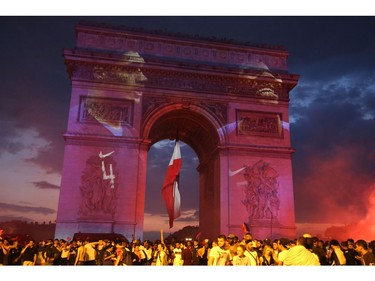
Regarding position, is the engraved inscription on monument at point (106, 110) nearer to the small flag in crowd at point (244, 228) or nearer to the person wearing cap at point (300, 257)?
the small flag in crowd at point (244, 228)

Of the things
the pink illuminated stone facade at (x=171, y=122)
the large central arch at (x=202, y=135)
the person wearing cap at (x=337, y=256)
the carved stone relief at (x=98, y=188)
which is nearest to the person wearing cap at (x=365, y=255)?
the person wearing cap at (x=337, y=256)

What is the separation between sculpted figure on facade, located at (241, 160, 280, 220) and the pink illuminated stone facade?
62 millimetres

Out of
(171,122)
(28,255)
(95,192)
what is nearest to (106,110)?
(95,192)

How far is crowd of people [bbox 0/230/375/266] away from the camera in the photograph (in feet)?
22.7

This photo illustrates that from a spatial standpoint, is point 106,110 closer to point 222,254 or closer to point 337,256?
point 222,254

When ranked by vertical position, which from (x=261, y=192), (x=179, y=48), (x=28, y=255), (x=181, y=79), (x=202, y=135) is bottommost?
(x=28, y=255)

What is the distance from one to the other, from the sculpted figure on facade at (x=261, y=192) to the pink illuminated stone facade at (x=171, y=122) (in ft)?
0.20

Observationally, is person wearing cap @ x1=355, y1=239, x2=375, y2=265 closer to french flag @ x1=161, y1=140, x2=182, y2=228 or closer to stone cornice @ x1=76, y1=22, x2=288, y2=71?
french flag @ x1=161, y1=140, x2=182, y2=228

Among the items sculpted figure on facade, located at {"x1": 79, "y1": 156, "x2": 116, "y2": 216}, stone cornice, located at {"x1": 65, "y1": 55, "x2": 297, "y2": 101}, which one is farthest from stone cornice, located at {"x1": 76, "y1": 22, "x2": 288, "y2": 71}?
sculpted figure on facade, located at {"x1": 79, "y1": 156, "x2": 116, "y2": 216}

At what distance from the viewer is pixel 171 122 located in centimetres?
2569

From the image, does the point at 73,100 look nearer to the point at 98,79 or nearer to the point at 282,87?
the point at 98,79

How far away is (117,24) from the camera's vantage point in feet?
77.6

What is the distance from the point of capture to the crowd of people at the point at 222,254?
692cm

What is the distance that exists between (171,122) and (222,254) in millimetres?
18655
